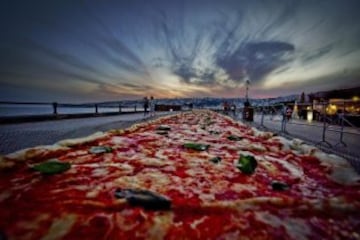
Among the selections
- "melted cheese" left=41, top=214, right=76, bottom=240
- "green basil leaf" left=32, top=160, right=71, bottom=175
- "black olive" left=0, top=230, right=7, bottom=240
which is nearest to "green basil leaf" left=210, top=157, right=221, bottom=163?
"green basil leaf" left=32, top=160, right=71, bottom=175

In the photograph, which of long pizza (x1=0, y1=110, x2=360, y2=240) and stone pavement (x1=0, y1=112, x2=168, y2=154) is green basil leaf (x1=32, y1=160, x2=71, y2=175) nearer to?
long pizza (x1=0, y1=110, x2=360, y2=240)

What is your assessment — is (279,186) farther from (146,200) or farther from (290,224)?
(146,200)

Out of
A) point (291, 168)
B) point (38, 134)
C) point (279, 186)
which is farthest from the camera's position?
point (38, 134)

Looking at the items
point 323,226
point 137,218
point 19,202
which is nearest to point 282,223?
point 323,226

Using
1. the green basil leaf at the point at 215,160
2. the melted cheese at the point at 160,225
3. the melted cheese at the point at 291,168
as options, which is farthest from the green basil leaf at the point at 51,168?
the melted cheese at the point at 291,168

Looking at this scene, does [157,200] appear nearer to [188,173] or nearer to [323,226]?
[188,173]

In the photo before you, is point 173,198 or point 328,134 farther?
point 328,134

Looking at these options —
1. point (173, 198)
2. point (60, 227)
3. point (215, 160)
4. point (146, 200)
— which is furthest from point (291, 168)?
point (60, 227)

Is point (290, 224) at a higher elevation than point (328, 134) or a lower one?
higher

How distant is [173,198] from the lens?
1688mm

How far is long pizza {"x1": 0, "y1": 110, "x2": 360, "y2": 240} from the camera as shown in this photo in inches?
52.0

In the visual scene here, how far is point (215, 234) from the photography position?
130 cm

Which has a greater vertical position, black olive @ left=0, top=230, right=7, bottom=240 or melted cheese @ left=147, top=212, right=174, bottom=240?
black olive @ left=0, top=230, right=7, bottom=240

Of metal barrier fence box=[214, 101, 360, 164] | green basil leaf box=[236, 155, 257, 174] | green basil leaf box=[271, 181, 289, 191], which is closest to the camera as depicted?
green basil leaf box=[271, 181, 289, 191]
